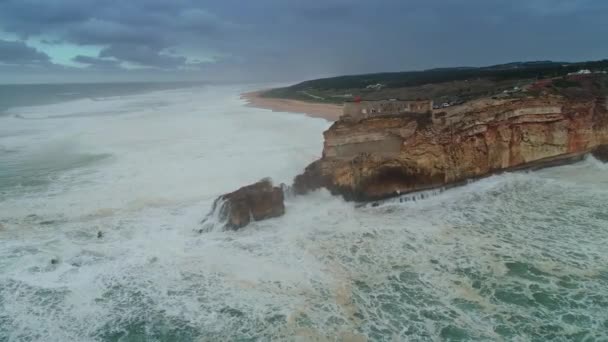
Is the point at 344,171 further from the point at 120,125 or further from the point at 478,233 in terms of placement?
the point at 120,125

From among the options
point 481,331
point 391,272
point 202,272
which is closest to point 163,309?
point 202,272

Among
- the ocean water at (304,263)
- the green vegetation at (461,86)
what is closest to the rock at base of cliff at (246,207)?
the ocean water at (304,263)

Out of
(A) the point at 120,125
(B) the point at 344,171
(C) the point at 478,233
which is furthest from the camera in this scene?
(A) the point at 120,125

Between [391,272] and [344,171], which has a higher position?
[344,171]

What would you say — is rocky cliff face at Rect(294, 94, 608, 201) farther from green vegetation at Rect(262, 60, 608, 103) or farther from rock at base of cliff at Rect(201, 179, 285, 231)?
green vegetation at Rect(262, 60, 608, 103)

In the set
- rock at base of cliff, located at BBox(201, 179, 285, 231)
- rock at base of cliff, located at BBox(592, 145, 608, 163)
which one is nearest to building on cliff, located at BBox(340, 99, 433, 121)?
rock at base of cliff, located at BBox(201, 179, 285, 231)

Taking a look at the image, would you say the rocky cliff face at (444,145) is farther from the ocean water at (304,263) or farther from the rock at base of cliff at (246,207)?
the rock at base of cliff at (246,207)

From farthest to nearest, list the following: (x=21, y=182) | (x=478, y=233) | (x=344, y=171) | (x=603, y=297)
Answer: (x=21, y=182) → (x=344, y=171) → (x=478, y=233) → (x=603, y=297)
